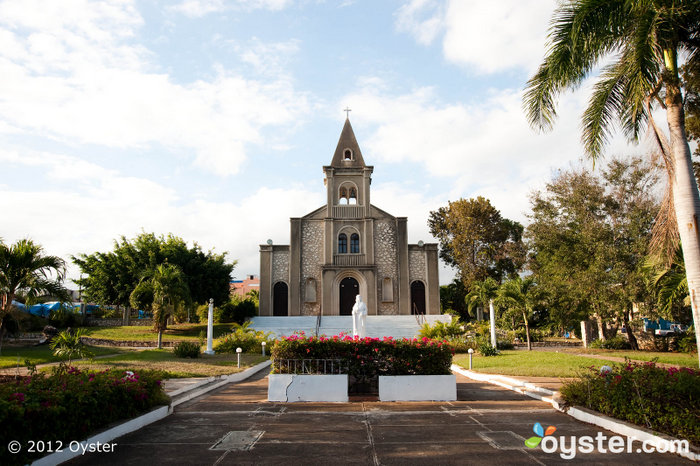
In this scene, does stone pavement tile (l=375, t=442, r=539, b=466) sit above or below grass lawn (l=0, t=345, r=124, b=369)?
below

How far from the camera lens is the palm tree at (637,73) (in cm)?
714

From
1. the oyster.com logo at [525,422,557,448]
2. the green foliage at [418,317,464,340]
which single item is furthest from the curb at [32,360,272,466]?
the green foliage at [418,317,464,340]

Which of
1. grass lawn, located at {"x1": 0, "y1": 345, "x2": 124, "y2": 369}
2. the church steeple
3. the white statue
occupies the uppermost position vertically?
the church steeple

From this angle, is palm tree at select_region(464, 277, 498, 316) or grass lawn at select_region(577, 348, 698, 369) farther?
palm tree at select_region(464, 277, 498, 316)

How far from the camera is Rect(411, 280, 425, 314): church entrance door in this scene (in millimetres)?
31375

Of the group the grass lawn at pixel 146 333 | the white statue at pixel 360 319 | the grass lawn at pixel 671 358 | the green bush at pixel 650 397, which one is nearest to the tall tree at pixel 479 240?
the grass lawn at pixel 671 358

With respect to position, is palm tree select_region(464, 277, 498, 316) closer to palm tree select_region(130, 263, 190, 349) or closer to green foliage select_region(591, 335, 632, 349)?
green foliage select_region(591, 335, 632, 349)

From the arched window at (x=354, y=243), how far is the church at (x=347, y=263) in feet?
0.05

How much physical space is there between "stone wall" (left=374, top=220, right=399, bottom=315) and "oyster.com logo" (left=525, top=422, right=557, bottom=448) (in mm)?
24208

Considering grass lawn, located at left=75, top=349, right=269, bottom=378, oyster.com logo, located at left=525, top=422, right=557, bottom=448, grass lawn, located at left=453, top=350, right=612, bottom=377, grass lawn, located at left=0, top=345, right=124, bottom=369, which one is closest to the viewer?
oyster.com logo, located at left=525, top=422, right=557, bottom=448

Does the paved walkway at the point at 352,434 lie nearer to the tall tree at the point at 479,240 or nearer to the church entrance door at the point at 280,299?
the church entrance door at the point at 280,299

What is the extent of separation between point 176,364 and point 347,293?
55.8 ft

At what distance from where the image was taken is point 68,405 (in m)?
5.25

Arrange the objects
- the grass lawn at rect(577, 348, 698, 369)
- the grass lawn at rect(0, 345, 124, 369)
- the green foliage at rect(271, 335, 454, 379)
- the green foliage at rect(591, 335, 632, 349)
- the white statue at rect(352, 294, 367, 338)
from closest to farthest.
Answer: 1. the green foliage at rect(271, 335, 454, 379)
2. the white statue at rect(352, 294, 367, 338)
3. the grass lawn at rect(577, 348, 698, 369)
4. the grass lawn at rect(0, 345, 124, 369)
5. the green foliage at rect(591, 335, 632, 349)
